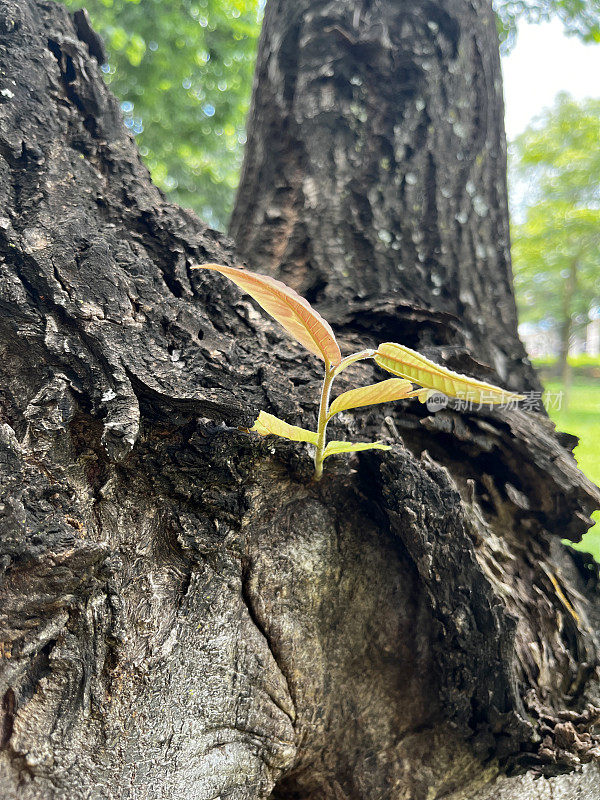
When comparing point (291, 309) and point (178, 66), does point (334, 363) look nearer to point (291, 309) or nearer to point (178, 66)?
point (291, 309)

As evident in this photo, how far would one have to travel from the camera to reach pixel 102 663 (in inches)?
34.0

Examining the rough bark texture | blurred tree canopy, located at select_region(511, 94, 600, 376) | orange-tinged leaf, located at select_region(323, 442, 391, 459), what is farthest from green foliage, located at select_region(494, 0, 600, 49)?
blurred tree canopy, located at select_region(511, 94, 600, 376)

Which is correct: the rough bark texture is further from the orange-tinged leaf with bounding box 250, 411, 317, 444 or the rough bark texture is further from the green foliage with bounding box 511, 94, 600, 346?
the green foliage with bounding box 511, 94, 600, 346

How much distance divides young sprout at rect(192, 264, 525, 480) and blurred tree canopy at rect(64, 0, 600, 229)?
3.06 meters

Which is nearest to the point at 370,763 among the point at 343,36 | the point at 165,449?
the point at 165,449

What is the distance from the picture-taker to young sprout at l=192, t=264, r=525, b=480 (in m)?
0.78

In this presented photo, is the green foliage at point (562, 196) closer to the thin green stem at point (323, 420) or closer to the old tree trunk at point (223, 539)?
the old tree trunk at point (223, 539)

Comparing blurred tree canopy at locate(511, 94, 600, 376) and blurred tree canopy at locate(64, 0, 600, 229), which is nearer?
blurred tree canopy at locate(64, 0, 600, 229)

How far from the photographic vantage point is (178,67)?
439 cm

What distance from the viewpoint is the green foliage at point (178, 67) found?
13.1 ft

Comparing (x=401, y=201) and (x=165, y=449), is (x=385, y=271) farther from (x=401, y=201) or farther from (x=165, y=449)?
(x=165, y=449)

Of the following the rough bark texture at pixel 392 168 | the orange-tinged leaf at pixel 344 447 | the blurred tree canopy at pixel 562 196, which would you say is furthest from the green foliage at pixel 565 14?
the blurred tree canopy at pixel 562 196

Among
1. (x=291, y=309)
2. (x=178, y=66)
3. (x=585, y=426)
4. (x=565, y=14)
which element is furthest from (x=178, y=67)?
(x=585, y=426)

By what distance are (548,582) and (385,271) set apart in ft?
3.12
